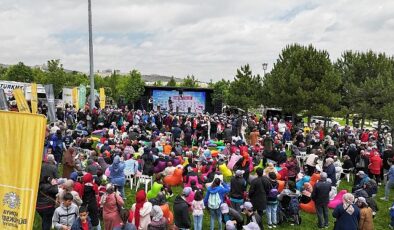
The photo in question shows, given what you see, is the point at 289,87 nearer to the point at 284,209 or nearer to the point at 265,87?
the point at 265,87

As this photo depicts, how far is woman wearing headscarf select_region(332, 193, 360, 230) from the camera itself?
8.39 meters

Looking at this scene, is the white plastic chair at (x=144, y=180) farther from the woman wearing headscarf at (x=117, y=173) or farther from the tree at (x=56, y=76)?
the tree at (x=56, y=76)

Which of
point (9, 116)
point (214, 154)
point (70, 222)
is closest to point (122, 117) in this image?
point (214, 154)

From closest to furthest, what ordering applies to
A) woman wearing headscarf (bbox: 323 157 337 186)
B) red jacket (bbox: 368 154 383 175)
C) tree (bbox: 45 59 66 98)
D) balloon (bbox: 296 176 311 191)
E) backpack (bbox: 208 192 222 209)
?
backpack (bbox: 208 192 222 209)
balloon (bbox: 296 176 311 191)
woman wearing headscarf (bbox: 323 157 337 186)
red jacket (bbox: 368 154 383 175)
tree (bbox: 45 59 66 98)

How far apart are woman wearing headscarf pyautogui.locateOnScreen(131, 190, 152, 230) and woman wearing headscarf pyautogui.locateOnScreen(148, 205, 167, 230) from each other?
0.35 meters

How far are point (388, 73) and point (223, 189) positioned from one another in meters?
28.6

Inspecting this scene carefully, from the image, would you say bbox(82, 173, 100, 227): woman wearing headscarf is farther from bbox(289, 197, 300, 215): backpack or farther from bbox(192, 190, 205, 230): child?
bbox(289, 197, 300, 215): backpack

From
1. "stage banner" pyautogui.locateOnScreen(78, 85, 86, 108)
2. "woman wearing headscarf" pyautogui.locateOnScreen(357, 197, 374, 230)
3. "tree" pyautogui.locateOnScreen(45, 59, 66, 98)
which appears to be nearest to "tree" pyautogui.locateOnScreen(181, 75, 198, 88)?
"tree" pyautogui.locateOnScreen(45, 59, 66, 98)

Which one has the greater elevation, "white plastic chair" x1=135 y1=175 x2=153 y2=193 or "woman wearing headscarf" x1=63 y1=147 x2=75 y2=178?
"woman wearing headscarf" x1=63 y1=147 x2=75 y2=178

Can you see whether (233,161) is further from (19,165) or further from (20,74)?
(20,74)

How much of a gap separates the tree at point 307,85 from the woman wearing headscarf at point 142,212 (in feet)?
81.2

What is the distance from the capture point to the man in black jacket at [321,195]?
401 inches

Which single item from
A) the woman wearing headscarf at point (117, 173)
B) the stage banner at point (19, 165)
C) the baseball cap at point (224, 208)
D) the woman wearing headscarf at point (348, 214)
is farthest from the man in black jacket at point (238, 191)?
the stage banner at point (19, 165)

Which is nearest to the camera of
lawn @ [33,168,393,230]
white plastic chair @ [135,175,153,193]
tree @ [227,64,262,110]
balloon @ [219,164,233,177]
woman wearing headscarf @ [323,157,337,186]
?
lawn @ [33,168,393,230]
